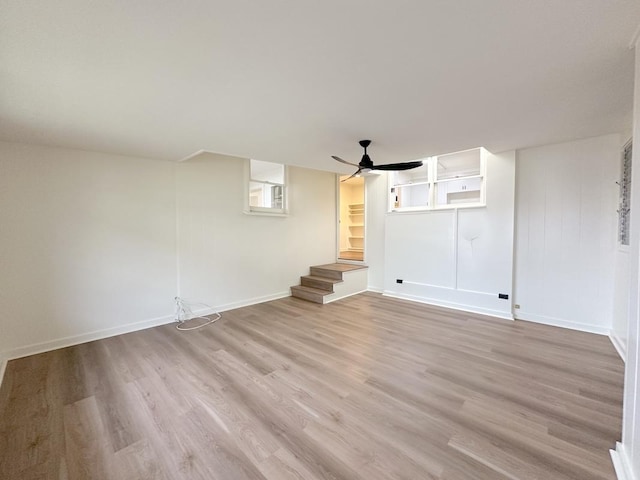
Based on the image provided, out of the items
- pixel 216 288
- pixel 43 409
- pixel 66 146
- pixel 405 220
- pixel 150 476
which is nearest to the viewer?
pixel 150 476

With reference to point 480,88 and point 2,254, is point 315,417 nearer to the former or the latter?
point 480,88

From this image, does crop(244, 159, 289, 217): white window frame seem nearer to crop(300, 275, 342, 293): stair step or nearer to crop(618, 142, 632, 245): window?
crop(300, 275, 342, 293): stair step

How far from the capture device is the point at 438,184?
19.7 ft

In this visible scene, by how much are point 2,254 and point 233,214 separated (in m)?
2.71

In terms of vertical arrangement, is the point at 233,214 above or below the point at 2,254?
above

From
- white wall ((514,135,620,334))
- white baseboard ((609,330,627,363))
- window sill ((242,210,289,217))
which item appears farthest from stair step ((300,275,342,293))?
white baseboard ((609,330,627,363))

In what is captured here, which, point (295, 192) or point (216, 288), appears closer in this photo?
point (216, 288)

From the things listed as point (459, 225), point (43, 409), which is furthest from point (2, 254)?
point (459, 225)

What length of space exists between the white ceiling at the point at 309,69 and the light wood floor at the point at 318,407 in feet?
8.02

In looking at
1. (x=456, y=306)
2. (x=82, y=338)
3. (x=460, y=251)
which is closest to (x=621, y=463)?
(x=456, y=306)

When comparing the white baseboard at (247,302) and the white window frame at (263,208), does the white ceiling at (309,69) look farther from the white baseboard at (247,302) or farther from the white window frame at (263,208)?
the white baseboard at (247,302)

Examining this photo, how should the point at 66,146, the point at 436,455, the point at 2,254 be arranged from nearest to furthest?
the point at 436,455 → the point at 2,254 → the point at 66,146

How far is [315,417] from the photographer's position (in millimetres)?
1958

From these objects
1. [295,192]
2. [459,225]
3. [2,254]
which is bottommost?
[2,254]
